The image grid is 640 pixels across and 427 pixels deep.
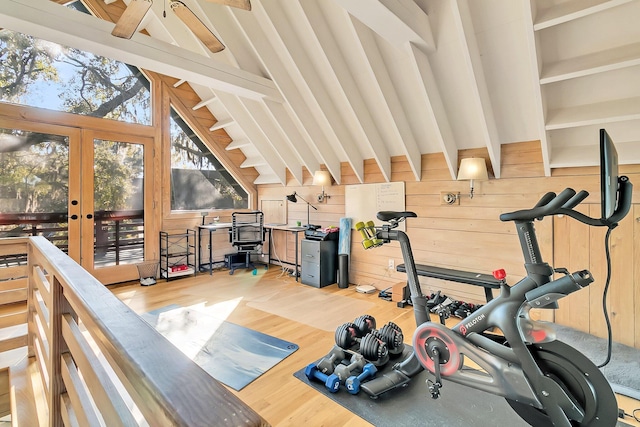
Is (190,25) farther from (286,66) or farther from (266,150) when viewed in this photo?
(266,150)

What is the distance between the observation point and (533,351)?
158 cm

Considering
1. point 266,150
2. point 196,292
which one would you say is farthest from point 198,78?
point 196,292

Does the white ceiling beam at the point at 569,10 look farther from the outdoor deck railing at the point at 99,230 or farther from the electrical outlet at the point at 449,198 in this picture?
the outdoor deck railing at the point at 99,230

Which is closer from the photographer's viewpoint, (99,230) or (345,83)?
(345,83)

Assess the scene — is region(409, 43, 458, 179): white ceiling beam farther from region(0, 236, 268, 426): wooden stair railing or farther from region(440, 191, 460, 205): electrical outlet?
region(0, 236, 268, 426): wooden stair railing

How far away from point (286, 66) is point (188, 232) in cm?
300

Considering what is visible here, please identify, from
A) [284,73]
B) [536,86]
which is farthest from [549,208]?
[284,73]

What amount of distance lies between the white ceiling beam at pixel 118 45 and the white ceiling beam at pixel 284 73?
0.70ft

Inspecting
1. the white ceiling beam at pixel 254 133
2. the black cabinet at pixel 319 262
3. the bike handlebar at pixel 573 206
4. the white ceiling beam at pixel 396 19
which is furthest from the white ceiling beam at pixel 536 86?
the white ceiling beam at pixel 254 133

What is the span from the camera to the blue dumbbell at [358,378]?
2.00m

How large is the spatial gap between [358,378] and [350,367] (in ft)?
0.40

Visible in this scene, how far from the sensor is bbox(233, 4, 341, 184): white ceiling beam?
3.18 meters

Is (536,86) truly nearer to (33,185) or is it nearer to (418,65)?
(418,65)

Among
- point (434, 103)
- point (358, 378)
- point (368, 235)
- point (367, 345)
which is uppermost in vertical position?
point (434, 103)
